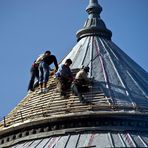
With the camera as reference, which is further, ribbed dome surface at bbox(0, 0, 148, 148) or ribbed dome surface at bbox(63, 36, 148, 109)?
ribbed dome surface at bbox(63, 36, 148, 109)

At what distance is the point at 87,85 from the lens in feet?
141

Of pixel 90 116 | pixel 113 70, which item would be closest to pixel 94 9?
pixel 113 70

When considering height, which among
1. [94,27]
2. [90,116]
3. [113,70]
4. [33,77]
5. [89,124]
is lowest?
[89,124]

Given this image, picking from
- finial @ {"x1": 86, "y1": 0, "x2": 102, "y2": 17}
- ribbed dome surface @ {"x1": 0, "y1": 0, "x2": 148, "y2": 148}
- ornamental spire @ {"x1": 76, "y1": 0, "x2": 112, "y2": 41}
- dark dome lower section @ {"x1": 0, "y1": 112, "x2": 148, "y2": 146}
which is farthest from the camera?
finial @ {"x1": 86, "y1": 0, "x2": 102, "y2": 17}

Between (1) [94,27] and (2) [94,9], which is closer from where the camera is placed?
(1) [94,27]

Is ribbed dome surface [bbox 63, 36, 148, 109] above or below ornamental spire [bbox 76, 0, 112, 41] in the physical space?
below

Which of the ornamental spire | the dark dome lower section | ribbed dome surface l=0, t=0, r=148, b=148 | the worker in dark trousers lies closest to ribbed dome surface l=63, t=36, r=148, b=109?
ribbed dome surface l=0, t=0, r=148, b=148

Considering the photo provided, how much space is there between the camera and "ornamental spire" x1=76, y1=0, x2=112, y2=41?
48500 millimetres

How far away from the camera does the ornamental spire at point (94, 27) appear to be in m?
48.5

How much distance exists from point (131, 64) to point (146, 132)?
5970 millimetres

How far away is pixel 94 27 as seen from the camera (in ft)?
159

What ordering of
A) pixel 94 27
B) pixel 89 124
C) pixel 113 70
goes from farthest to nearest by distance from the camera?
pixel 94 27 → pixel 113 70 → pixel 89 124

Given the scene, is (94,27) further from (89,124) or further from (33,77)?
(89,124)

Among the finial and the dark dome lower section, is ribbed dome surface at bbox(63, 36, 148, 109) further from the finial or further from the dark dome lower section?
the finial
